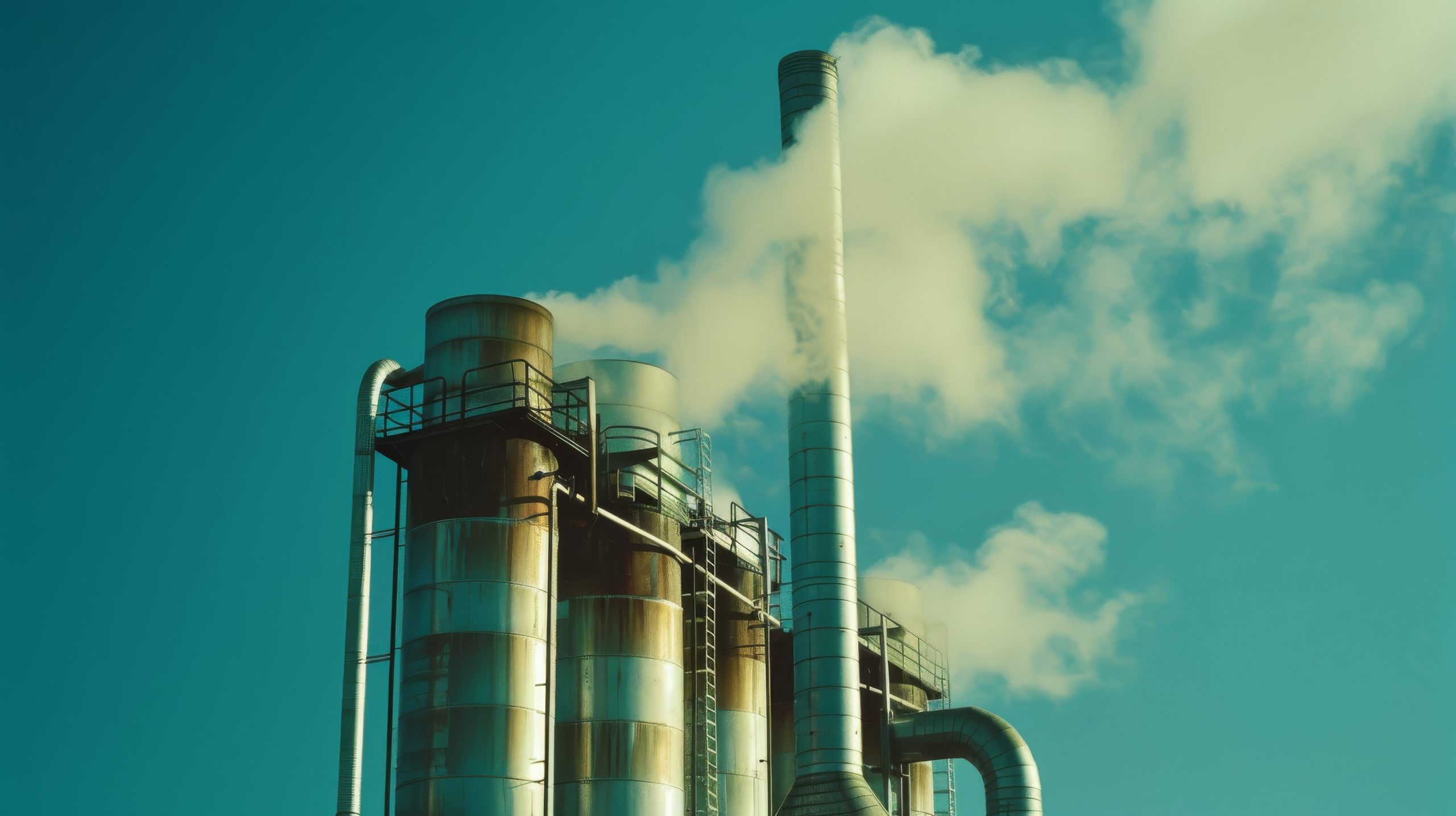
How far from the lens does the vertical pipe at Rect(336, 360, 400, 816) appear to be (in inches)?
1187

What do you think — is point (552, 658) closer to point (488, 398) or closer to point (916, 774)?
point (488, 398)

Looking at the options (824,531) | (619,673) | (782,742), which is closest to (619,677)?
(619,673)

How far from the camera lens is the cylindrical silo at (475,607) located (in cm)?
2962

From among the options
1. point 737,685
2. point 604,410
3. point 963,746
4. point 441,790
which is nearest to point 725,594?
point 737,685

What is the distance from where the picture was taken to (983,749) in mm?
42344

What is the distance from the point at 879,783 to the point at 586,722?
1394cm

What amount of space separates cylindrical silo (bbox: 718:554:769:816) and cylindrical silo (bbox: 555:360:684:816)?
12.1 feet

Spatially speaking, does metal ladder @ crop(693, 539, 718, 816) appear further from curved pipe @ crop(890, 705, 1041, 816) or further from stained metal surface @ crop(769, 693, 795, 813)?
curved pipe @ crop(890, 705, 1041, 816)

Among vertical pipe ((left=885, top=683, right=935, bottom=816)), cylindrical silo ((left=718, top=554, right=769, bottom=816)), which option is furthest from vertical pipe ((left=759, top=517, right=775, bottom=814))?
vertical pipe ((left=885, top=683, right=935, bottom=816))

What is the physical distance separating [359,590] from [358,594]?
11 centimetres

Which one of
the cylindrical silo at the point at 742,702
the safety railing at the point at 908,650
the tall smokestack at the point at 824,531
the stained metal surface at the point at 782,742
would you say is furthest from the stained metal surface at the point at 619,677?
the safety railing at the point at 908,650

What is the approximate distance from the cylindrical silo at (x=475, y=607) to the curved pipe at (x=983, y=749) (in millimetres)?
15423

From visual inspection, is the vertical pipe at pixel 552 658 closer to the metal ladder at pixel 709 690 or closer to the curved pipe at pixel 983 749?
the metal ladder at pixel 709 690

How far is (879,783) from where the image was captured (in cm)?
4428
